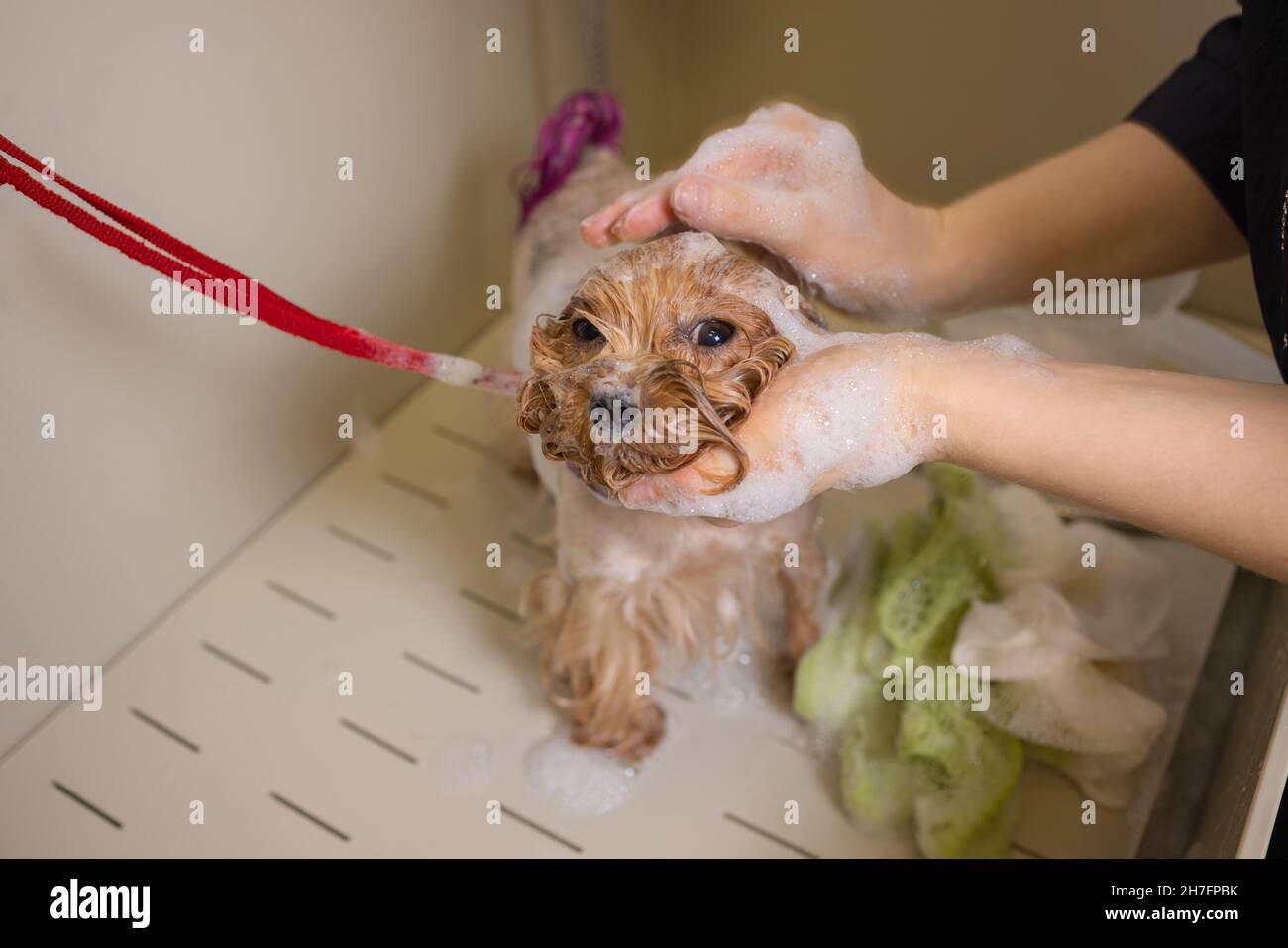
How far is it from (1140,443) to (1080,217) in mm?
466

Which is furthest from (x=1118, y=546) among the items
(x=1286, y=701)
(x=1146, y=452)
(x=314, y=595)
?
(x=314, y=595)

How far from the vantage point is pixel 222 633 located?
1.49 m

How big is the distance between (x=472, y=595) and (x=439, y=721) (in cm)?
20

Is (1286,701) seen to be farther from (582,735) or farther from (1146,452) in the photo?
(582,735)

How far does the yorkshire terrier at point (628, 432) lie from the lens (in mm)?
783

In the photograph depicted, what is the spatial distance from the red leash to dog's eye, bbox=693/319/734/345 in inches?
10.4

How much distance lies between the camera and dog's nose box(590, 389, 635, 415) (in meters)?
0.76

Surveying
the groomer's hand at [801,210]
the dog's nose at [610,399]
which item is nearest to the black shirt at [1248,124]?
the groomer's hand at [801,210]

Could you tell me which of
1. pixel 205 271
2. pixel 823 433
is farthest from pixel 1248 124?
pixel 205 271

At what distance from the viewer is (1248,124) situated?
987mm

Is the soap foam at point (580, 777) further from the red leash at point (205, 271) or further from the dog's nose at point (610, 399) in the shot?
the dog's nose at point (610, 399)
